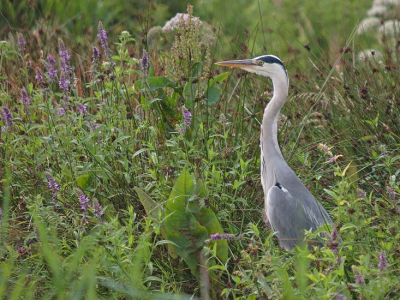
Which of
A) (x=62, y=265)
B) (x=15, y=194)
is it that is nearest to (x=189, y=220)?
(x=62, y=265)

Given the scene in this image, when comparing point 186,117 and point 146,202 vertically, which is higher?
point 186,117

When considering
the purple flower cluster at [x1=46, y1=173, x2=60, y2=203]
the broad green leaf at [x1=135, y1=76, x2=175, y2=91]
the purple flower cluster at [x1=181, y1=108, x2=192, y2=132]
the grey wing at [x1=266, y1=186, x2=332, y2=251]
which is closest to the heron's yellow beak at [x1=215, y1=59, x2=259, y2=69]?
the broad green leaf at [x1=135, y1=76, x2=175, y2=91]

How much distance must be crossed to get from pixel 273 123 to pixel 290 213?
1.78 feet

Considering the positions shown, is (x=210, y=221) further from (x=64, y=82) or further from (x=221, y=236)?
(x=64, y=82)

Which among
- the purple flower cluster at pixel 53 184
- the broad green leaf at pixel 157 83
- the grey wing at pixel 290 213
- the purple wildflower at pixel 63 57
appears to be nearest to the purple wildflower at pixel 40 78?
the purple wildflower at pixel 63 57

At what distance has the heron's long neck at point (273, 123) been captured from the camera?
3.94 meters

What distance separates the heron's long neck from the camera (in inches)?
155

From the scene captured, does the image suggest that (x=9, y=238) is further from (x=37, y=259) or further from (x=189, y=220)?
(x=189, y=220)

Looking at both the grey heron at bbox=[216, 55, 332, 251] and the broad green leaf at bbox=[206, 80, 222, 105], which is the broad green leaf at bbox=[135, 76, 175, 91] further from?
the grey heron at bbox=[216, 55, 332, 251]

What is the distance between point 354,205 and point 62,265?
136 cm

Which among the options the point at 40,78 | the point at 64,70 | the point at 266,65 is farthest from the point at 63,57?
the point at 266,65

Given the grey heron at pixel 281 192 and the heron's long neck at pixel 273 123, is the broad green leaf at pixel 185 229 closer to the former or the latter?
the grey heron at pixel 281 192

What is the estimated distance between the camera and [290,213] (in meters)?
3.82

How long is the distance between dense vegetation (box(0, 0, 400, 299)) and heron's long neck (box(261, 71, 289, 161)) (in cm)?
18
